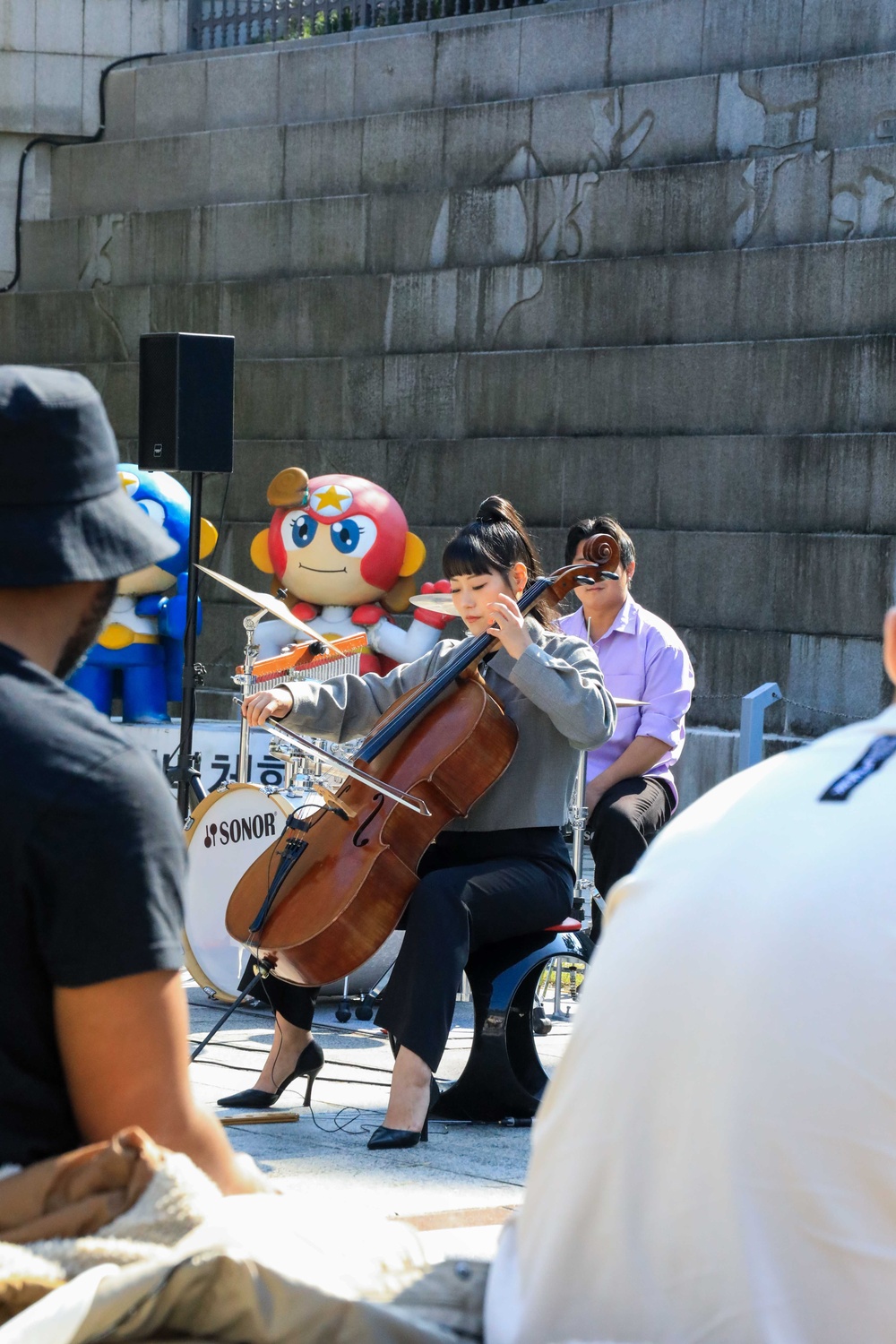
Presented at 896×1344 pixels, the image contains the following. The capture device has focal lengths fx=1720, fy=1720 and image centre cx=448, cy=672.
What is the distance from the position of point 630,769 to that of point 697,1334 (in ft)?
14.0

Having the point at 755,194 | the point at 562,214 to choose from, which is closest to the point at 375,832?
the point at 755,194

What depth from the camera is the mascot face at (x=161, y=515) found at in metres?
8.07

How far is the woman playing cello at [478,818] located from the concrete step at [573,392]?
4228mm

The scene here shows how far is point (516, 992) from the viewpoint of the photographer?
14.0 ft

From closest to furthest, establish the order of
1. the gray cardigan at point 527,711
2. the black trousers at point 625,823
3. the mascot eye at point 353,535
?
the gray cardigan at point 527,711, the black trousers at point 625,823, the mascot eye at point 353,535

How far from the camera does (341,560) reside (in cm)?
762

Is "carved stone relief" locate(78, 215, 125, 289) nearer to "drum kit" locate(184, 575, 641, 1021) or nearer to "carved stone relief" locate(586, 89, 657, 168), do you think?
"carved stone relief" locate(586, 89, 657, 168)

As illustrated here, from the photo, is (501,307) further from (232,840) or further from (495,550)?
(495,550)

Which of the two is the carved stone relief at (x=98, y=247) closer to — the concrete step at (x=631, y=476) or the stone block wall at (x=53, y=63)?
the stone block wall at (x=53, y=63)

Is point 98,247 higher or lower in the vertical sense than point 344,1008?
higher

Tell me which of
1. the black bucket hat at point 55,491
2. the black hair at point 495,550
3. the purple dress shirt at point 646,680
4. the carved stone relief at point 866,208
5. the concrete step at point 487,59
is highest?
the concrete step at point 487,59

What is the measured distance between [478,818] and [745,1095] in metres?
3.00

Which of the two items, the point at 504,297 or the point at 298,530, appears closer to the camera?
the point at 298,530

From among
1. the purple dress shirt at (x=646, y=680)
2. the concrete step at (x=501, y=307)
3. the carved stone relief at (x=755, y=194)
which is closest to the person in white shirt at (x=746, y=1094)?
the purple dress shirt at (x=646, y=680)
